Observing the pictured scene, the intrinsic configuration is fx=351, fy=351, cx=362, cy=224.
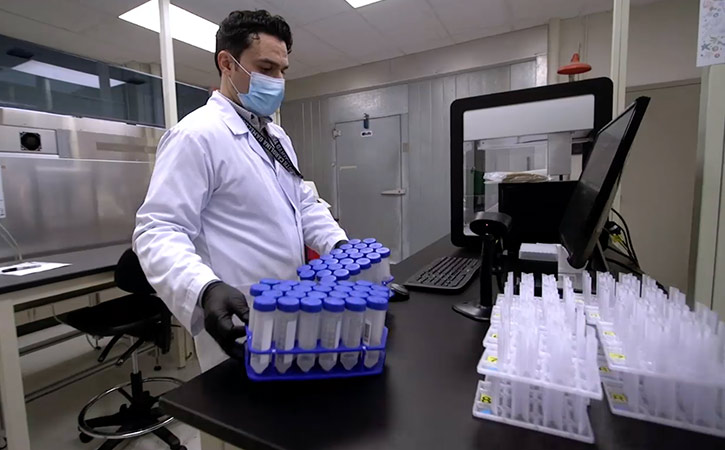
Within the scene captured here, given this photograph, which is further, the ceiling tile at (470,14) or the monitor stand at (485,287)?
the ceiling tile at (470,14)

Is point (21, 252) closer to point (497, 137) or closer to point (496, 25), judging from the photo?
point (497, 137)

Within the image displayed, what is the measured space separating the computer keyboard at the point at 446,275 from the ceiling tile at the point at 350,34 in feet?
9.08

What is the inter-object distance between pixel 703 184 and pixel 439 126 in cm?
321

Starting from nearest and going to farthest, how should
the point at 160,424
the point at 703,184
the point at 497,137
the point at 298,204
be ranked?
the point at 703,184 < the point at 298,204 < the point at 497,137 < the point at 160,424

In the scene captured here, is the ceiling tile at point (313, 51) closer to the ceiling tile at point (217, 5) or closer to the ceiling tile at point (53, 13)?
the ceiling tile at point (217, 5)

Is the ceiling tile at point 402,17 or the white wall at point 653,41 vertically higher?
the ceiling tile at point 402,17

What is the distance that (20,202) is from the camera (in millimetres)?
2090

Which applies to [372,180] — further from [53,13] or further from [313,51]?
[53,13]

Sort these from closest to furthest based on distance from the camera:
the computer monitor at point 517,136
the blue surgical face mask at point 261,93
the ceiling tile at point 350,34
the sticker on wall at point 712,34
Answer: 1. the sticker on wall at point 712,34
2. the blue surgical face mask at point 261,93
3. the computer monitor at point 517,136
4. the ceiling tile at point 350,34

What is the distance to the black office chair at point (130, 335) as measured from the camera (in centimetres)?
155

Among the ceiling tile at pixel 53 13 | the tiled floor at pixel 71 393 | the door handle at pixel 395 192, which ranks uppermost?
the ceiling tile at pixel 53 13

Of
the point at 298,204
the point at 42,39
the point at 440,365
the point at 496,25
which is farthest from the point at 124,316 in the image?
the point at 496,25

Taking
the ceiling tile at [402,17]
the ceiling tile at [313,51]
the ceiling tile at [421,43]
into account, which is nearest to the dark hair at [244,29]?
the ceiling tile at [402,17]

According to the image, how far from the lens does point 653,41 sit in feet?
9.77
